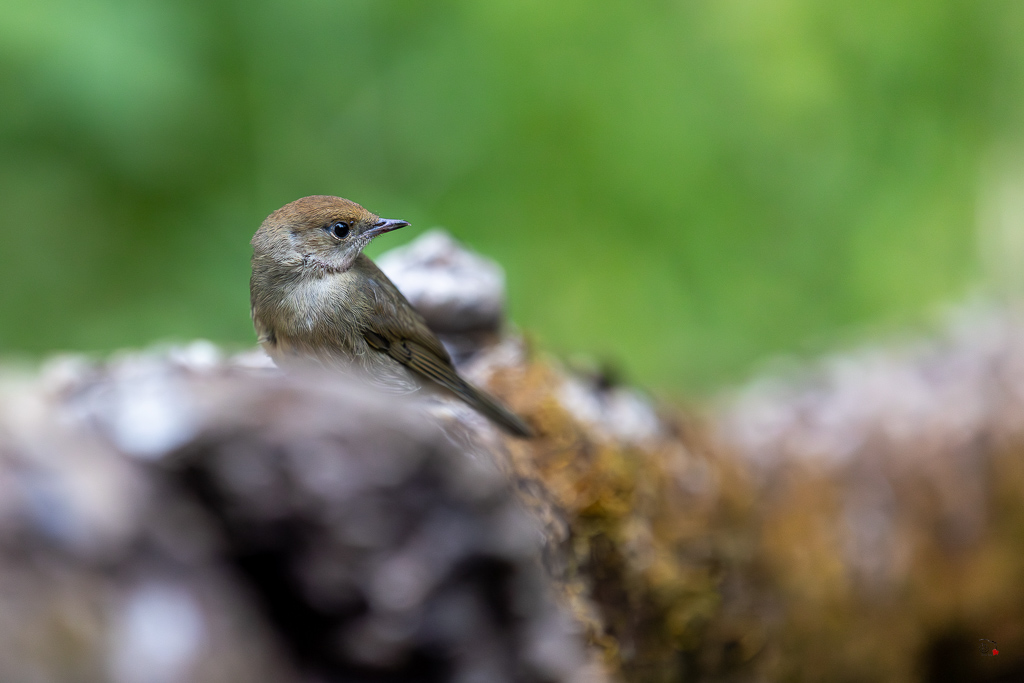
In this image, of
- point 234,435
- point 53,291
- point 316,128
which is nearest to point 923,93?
point 316,128

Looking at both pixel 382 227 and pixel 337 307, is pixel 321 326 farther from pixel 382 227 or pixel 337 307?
pixel 382 227

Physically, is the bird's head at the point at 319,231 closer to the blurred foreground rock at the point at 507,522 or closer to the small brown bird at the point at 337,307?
the small brown bird at the point at 337,307

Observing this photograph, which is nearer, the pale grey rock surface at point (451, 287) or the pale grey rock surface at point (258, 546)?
the pale grey rock surface at point (258, 546)

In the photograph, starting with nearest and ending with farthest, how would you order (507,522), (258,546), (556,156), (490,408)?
(258,546) → (507,522) → (490,408) → (556,156)

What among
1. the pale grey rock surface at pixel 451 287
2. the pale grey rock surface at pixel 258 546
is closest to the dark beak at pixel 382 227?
the pale grey rock surface at pixel 451 287

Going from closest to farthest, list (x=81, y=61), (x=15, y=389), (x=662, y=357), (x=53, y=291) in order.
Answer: (x=15, y=389)
(x=81, y=61)
(x=53, y=291)
(x=662, y=357)

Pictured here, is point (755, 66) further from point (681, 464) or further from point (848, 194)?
point (681, 464)

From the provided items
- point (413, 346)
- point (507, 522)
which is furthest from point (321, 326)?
point (507, 522)
